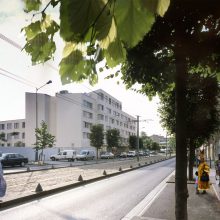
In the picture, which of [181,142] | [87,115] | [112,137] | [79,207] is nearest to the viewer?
[181,142]

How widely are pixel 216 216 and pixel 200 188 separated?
15.6 ft

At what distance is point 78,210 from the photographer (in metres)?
12.1

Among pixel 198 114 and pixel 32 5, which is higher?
pixel 198 114

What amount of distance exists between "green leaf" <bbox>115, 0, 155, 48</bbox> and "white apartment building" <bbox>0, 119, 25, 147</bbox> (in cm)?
9982

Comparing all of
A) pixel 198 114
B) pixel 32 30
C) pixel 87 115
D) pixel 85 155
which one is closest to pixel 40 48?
pixel 32 30

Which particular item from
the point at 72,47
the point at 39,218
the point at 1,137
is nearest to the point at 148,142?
the point at 1,137

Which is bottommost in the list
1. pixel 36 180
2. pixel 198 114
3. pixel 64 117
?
pixel 36 180

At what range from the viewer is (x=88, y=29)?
3.87 feet

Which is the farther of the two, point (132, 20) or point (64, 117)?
point (64, 117)

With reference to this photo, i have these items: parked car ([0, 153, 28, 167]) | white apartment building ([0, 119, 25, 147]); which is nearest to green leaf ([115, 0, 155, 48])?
parked car ([0, 153, 28, 167])

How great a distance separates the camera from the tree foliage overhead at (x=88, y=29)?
1.09m

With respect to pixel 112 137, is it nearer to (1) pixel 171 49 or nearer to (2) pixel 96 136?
(2) pixel 96 136

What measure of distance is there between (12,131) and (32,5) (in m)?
107

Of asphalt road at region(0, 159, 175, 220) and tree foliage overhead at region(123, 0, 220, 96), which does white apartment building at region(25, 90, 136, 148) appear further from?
tree foliage overhead at region(123, 0, 220, 96)
